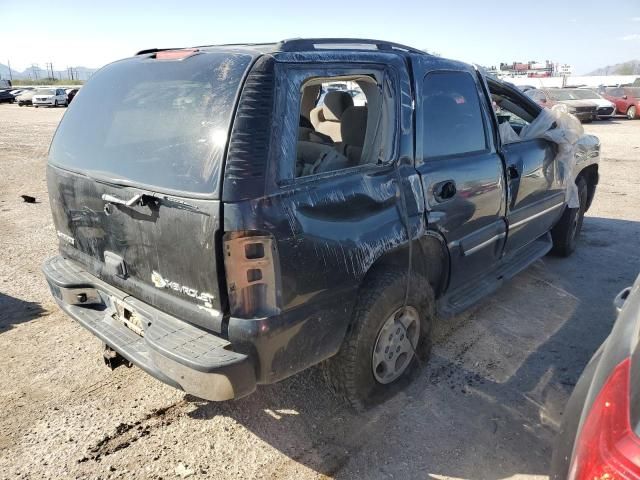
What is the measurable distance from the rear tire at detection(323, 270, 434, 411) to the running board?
12.1 inches

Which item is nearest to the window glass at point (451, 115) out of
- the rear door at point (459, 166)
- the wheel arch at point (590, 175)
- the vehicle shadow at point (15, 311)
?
the rear door at point (459, 166)

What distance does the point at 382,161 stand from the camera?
2.63 metres

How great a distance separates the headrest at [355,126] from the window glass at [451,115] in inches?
15.1

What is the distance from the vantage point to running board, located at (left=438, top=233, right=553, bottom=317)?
328 centimetres

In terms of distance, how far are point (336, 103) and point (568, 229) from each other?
119 inches

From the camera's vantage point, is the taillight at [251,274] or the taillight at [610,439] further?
the taillight at [251,274]

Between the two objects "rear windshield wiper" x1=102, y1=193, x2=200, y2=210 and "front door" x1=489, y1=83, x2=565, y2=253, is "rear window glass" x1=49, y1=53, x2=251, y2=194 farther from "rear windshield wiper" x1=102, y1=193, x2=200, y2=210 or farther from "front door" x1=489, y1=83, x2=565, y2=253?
"front door" x1=489, y1=83, x2=565, y2=253

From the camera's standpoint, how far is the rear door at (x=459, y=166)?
2.91 m

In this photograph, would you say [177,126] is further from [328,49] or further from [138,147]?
[328,49]

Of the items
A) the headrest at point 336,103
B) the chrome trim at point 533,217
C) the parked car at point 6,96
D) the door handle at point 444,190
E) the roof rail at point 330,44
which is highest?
the parked car at point 6,96

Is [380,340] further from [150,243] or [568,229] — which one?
[568,229]

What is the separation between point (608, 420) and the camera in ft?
3.97

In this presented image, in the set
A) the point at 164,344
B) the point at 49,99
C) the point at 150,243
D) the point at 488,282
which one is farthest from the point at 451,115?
the point at 49,99

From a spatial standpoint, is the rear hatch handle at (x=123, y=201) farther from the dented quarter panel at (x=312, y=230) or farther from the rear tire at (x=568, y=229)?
the rear tire at (x=568, y=229)
